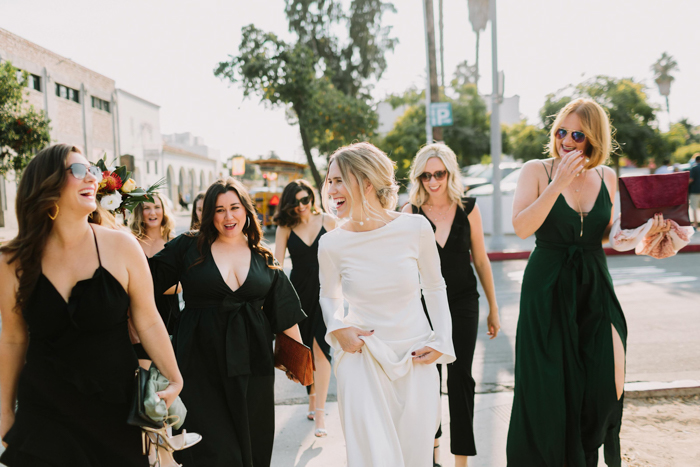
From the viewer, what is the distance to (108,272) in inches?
87.0

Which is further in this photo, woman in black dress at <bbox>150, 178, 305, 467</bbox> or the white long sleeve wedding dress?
woman in black dress at <bbox>150, 178, 305, 467</bbox>

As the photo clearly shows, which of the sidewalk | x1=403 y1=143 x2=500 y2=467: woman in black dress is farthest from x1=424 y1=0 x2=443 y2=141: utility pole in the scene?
x1=403 y1=143 x2=500 y2=467: woman in black dress

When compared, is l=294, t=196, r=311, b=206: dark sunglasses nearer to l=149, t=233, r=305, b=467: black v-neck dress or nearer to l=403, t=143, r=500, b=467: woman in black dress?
l=403, t=143, r=500, b=467: woman in black dress

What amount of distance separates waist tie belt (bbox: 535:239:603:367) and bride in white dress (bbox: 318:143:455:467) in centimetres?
71

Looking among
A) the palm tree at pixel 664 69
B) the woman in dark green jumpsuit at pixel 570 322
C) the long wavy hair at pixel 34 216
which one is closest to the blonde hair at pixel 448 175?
the woman in dark green jumpsuit at pixel 570 322

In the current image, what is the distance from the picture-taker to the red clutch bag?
304cm

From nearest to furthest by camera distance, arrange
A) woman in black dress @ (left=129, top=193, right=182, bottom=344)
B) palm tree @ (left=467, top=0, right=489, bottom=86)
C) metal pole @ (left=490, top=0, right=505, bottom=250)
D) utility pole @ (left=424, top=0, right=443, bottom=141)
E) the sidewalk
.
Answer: the sidewalk < woman in black dress @ (left=129, top=193, right=182, bottom=344) < metal pole @ (left=490, top=0, right=505, bottom=250) < utility pole @ (left=424, top=0, right=443, bottom=141) < palm tree @ (left=467, top=0, right=489, bottom=86)

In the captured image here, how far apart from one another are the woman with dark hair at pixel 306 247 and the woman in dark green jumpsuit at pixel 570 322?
2074 mm

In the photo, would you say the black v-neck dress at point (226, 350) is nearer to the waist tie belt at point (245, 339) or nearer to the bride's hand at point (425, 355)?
the waist tie belt at point (245, 339)

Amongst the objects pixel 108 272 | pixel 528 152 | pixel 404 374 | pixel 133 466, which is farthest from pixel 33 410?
pixel 528 152

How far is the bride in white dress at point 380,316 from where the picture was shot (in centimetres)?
247

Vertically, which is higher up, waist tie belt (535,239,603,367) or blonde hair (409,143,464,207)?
blonde hair (409,143,464,207)

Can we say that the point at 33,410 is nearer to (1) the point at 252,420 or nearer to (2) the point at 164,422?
(2) the point at 164,422

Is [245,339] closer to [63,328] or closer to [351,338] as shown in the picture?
[351,338]
